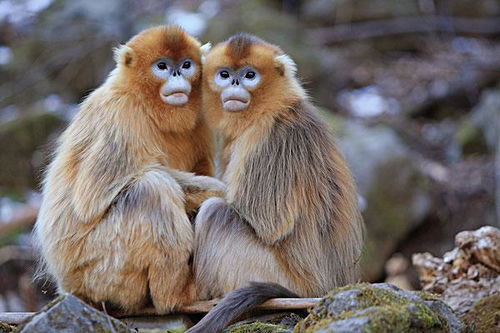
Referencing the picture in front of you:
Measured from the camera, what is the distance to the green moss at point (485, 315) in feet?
13.0

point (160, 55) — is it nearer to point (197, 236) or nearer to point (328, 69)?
point (197, 236)

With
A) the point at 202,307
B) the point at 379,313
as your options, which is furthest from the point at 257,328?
the point at 379,313

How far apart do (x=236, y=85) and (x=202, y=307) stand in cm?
124

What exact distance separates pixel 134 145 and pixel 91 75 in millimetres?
7067

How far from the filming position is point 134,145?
14.0 feet

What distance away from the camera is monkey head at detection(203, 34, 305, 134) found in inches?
174

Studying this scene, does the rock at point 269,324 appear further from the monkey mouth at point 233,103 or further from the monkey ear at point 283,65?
the monkey ear at point 283,65

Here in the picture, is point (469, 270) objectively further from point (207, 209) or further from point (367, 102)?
point (367, 102)

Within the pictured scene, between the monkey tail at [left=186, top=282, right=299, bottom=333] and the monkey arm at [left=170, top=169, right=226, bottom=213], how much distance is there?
0.66 meters

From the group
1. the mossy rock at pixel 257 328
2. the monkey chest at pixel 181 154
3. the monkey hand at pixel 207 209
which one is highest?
the monkey chest at pixel 181 154

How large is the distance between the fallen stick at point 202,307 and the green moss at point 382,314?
0.40 metres

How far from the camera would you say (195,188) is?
4.38 metres

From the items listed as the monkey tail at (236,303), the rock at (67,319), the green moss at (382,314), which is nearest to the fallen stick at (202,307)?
the monkey tail at (236,303)

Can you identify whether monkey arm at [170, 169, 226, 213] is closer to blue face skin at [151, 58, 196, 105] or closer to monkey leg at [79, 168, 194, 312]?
monkey leg at [79, 168, 194, 312]
